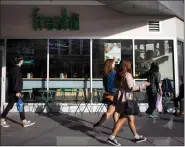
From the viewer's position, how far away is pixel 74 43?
943cm

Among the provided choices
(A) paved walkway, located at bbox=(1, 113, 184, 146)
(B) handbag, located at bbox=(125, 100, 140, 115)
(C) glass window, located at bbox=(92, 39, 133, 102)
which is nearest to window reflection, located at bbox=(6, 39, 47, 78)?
(C) glass window, located at bbox=(92, 39, 133, 102)

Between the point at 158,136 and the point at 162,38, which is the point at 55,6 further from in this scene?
the point at 158,136

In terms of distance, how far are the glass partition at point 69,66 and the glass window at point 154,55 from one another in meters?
1.86

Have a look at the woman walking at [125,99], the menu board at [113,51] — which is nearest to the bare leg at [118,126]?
the woman walking at [125,99]

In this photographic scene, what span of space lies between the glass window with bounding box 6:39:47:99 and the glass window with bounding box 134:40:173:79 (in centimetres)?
338

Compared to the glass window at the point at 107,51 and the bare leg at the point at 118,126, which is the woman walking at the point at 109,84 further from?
the glass window at the point at 107,51

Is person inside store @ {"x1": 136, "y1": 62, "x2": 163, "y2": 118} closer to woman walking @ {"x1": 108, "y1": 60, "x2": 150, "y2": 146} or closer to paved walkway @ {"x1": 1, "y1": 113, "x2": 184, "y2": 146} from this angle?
paved walkway @ {"x1": 1, "y1": 113, "x2": 184, "y2": 146}

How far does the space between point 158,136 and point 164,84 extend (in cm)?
346

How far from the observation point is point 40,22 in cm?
910

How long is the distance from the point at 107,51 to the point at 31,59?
2759 millimetres

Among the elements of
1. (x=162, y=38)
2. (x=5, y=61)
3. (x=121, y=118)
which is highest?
(x=162, y=38)

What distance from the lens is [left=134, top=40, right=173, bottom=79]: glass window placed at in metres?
9.55

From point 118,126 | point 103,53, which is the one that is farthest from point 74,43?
point 118,126

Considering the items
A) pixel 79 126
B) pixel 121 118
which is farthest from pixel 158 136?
pixel 79 126
